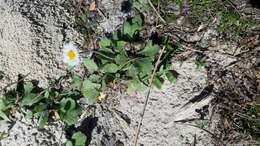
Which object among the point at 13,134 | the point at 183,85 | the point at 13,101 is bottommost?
the point at 13,134

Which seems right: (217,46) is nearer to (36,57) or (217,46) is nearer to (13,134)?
(36,57)

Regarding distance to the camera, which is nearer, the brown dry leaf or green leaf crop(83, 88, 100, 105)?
green leaf crop(83, 88, 100, 105)

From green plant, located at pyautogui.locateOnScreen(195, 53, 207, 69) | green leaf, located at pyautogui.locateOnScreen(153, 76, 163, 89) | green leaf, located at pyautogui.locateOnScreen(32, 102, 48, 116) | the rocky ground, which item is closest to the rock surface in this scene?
the rocky ground

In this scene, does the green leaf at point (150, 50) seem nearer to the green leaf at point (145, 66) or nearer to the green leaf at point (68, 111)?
the green leaf at point (145, 66)

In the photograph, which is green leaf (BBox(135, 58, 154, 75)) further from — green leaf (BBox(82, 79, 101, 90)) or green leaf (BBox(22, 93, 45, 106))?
green leaf (BBox(22, 93, 45, 106))

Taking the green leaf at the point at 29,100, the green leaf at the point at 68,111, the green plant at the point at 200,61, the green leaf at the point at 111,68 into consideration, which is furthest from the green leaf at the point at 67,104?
the green plant at the point at 200,61

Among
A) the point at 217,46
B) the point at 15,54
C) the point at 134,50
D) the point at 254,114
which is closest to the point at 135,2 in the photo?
the point at 134,50

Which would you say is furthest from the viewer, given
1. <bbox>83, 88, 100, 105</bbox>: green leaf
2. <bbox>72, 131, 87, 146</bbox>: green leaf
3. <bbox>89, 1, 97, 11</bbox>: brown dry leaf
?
<bbox>89, 1, 97, 11</bbox>: brown dry leaf
